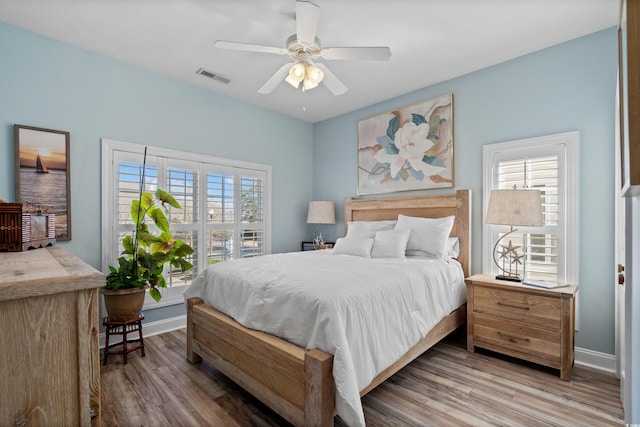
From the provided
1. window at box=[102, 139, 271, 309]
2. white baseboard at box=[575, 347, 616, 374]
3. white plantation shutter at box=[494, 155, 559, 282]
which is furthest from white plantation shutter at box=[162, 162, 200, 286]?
white baseboard at box=[575, 347, 616, 374]

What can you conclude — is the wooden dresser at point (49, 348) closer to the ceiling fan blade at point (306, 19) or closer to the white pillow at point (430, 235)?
the ceiling fan blade at point (306, 19)

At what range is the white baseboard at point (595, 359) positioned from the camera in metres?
2.49

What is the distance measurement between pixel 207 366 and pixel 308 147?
11.6 ft

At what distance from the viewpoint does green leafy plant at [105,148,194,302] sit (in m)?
2.74

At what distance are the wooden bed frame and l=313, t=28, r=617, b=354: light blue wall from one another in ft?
2.22

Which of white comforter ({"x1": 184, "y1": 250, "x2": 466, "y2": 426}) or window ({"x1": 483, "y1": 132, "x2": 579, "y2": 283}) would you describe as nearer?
white comforter ({"x1": 184, "y1": 250, "x2": 466, "y2": 426})

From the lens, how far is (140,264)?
285 cm

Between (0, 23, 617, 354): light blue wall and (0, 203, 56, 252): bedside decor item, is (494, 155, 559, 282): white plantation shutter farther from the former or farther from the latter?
(0, 203, 56, 252): bedside decor item

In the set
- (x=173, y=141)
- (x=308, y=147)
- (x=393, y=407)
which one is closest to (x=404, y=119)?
(x=308, y=147)

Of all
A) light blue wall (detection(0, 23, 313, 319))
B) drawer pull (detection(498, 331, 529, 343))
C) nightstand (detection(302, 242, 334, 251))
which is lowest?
drawer pull (detection(498, 331, 529, 343))

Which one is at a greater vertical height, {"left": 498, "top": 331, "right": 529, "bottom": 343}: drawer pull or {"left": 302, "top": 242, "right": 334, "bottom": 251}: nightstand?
{"left": 302, "top": 242, "right": 334, "bottom": 251}: nightstand

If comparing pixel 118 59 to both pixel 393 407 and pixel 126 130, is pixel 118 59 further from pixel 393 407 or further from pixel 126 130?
pixel 393 407

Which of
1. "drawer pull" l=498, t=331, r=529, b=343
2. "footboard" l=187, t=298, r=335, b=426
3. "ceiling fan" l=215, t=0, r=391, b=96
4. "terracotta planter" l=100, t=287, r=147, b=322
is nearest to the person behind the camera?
"footboard" l=187, t=298, r=335, b=426

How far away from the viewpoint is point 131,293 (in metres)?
2.66
